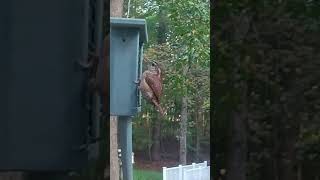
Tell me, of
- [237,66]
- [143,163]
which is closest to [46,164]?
[237,66]

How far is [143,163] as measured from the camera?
2.86 metres

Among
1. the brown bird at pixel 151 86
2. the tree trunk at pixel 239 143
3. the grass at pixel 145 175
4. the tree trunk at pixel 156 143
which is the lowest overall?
the grass at pixel 145 175

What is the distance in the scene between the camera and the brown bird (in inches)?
82.7

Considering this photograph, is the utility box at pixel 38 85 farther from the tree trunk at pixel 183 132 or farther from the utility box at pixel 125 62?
the tree trunk at pixel 183 132

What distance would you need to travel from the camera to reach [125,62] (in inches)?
77.3

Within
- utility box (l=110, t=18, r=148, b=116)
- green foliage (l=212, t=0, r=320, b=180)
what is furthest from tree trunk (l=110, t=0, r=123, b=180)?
green foliage (l=212, t=0, r=320, b=180)

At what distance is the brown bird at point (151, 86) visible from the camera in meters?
2.10

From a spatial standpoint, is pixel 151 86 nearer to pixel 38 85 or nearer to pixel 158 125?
pixel 158 125

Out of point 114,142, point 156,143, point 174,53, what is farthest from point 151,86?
point 156,143

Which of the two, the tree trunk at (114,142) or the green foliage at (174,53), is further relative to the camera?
the green foliage at (174,53)

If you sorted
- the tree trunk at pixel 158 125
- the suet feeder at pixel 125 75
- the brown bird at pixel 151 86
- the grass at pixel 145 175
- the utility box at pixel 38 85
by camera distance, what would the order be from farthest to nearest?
the tree trunk at pixel 158 125, the grass at pixel 145 175, the brown bird at pixel 151 86, the suet feeder at pixel 125 75, the utility box at pixel 38 85

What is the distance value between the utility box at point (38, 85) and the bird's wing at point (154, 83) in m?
1.14

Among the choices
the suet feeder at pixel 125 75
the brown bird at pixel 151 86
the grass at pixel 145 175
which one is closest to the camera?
the suet feeder at pixel 125 75

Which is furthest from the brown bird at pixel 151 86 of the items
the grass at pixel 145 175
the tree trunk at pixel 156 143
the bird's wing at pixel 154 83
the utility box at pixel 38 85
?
the utility box at pixel 38 85
